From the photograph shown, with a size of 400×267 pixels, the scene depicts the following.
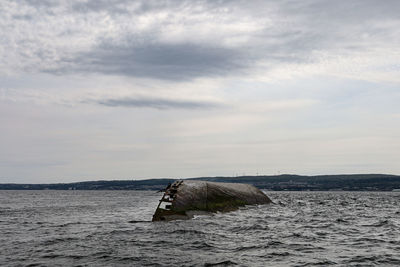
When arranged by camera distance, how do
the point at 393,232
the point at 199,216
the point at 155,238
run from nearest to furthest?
the point at 155,238, the point at 393,232, the point at 199,216

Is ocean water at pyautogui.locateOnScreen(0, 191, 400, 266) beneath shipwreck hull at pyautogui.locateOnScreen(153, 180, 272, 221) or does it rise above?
beneath

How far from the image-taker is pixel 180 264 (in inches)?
585

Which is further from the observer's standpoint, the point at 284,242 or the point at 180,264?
the point at 284,242

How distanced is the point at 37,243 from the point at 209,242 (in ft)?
30.5

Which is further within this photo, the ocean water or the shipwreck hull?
the shipwreck hull

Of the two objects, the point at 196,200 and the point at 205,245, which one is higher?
the point at 196,200

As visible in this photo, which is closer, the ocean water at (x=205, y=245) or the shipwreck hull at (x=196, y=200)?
the ocean water at (x=205, y=245)

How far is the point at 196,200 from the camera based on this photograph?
33.0 m

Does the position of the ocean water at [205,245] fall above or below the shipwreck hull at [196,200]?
below

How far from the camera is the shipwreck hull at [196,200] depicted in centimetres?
2970

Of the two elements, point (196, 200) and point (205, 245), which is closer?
point (205, 245)

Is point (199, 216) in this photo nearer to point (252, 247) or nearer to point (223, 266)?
point (252, 247)

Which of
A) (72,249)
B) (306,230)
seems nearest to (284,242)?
(306,230)

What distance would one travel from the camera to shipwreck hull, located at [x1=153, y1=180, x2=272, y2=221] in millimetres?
29703
